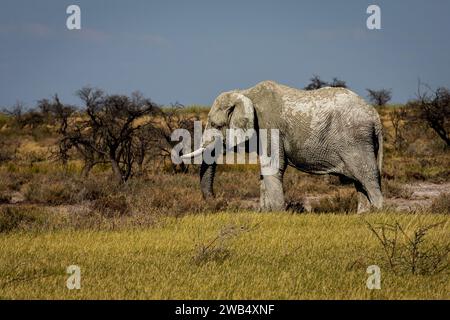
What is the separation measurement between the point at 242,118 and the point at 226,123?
0.60 metres

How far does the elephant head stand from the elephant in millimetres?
20

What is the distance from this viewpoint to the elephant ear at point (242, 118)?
12242mm

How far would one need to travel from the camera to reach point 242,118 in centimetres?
1230

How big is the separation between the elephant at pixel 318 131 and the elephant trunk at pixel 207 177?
397 millimetres

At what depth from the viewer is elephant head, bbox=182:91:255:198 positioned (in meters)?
12.3

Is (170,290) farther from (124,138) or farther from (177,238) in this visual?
(124,138)

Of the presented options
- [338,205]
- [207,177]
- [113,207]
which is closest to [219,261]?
[207,177]

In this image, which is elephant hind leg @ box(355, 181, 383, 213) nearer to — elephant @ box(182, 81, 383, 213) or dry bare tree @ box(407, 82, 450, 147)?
elephant @ box(182, 81, 383, 213)

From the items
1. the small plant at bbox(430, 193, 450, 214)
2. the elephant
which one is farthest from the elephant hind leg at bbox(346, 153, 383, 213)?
the small plant at bbox(430, 193, 450, 214)

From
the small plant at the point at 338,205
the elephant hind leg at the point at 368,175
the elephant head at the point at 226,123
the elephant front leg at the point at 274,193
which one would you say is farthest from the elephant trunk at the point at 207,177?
the elephant hind leg at the point at 368,175

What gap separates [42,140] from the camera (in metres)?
43.5

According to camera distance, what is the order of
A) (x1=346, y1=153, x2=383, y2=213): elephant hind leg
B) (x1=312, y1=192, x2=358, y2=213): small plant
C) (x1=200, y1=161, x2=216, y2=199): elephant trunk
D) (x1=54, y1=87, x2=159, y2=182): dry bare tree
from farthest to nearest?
(x1=54, y1=87, x2=159, y2=182): dry bare tree → (x1=312, y1=192, x2=358, y2=213): small plant → (x1=200, y1=161, x2=216, y2=199): elephant trunk → (x1=346, y1=153, x2=383, y2=213): elephant hind leg

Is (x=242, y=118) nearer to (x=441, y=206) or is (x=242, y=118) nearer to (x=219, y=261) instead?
(x=441, y=206)

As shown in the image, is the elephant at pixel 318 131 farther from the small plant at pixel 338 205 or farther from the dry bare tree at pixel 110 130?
the dry bare tree at pixel 110 130
